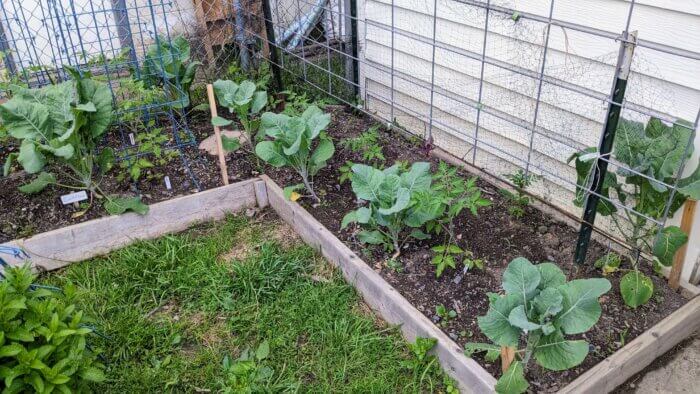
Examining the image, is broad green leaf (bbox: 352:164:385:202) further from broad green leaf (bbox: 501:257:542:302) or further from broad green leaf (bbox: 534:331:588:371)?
broad green leaf (bbox: 534:331:588:371)

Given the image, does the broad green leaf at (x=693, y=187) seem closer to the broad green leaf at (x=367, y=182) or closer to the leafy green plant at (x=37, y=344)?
the broad green leaf at (x=367, y=182)

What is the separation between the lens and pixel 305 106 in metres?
3.84

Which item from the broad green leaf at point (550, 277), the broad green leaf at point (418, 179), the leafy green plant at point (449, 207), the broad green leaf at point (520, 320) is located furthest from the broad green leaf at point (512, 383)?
the broad green leaf at point (418, 179)

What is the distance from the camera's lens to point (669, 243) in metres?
2.43

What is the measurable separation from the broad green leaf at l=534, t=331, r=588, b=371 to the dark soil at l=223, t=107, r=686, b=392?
0.23m

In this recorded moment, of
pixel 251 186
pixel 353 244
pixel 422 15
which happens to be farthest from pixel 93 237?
pixel 422 15

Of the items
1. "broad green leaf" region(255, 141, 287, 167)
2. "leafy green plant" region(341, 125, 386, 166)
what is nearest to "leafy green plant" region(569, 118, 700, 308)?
"leafy green plant" region(341, 125, 386, 166)

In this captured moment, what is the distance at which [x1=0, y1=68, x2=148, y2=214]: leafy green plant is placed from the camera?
9.88 ft

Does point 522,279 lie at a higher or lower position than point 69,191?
higher

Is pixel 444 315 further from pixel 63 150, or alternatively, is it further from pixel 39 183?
pixel 39 183

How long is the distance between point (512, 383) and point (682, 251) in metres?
1.13

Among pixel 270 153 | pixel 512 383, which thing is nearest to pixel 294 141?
pixel 270 153

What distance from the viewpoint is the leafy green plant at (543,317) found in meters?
2.02

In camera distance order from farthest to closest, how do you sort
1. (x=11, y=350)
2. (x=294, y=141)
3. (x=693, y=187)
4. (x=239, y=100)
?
(x=239, y=100)
(x=294, y=141)
(x=693, y=187)
(x=11, y=350)
